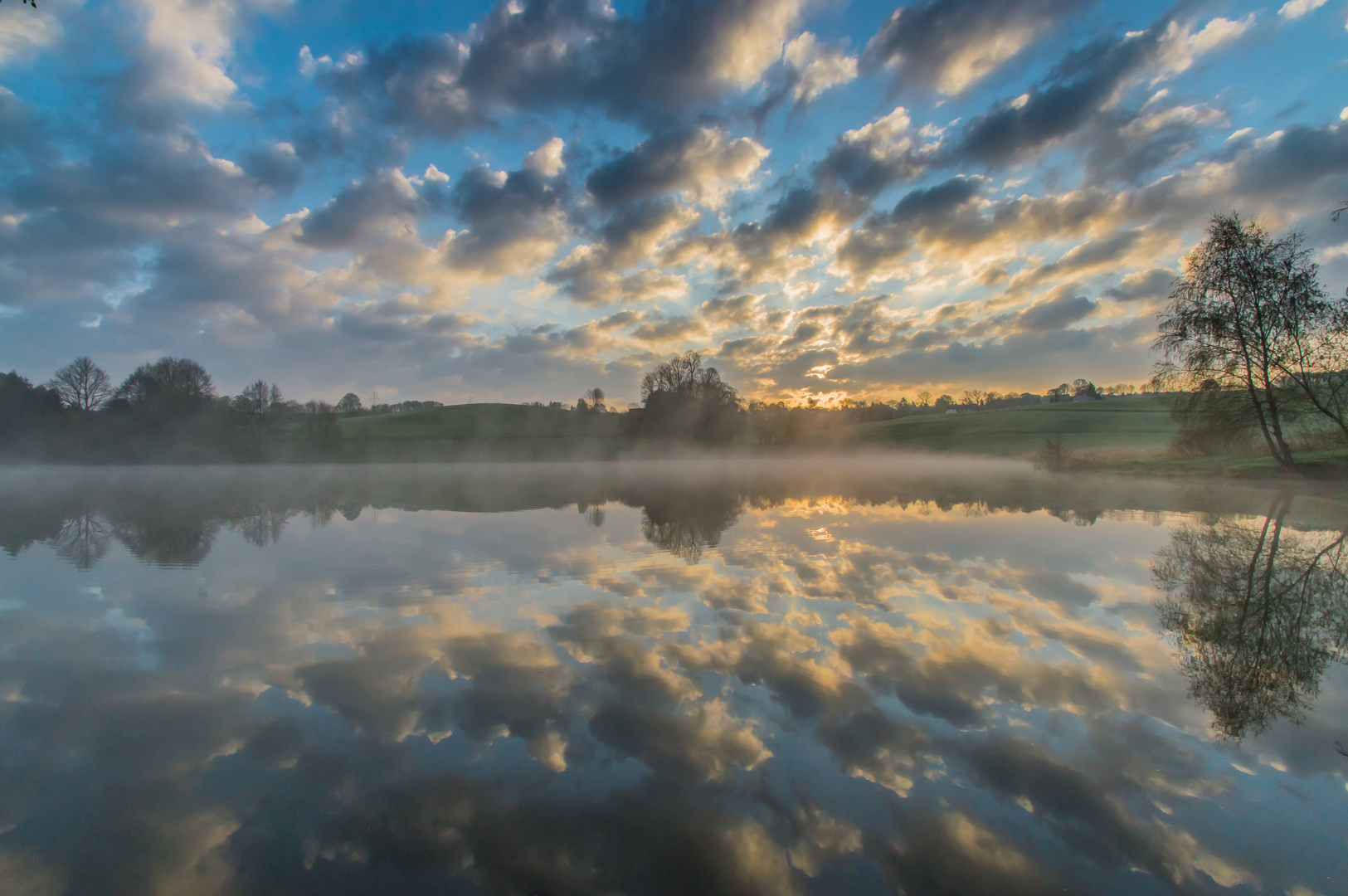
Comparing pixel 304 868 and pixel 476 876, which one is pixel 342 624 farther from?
pixel 476 876

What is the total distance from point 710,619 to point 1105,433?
77.1 m

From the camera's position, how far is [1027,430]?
7250 centimetres

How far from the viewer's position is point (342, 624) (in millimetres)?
7094

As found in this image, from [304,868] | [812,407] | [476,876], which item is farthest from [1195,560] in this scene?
[812,407]

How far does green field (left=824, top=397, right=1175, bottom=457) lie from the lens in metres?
61.2

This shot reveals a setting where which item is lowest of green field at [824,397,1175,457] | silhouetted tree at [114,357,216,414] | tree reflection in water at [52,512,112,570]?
tree reflection in water at [52,512,112,570]

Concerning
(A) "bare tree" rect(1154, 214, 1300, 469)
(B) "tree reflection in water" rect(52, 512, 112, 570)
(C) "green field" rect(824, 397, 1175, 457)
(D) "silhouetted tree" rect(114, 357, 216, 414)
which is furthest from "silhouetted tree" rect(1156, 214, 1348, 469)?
(D) "silhouetted tree" rect(114, 357, 216, 414)

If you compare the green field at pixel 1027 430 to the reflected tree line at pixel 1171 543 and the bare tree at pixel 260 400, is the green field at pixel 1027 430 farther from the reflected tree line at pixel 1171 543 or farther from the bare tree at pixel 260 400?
the bare tree at pixel 260 400

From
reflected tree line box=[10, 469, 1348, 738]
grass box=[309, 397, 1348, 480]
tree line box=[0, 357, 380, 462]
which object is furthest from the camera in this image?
grass box=[309, 397, 1348, 480]

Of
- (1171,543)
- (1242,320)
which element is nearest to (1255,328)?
(1242,320)

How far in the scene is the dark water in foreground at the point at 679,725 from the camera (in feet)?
9.74

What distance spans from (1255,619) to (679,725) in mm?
7401

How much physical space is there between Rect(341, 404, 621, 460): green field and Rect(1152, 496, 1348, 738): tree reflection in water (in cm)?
6233

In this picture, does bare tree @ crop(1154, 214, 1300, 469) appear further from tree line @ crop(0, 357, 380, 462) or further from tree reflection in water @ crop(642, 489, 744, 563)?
tree line @ crop(0, 357, 380, 462)
